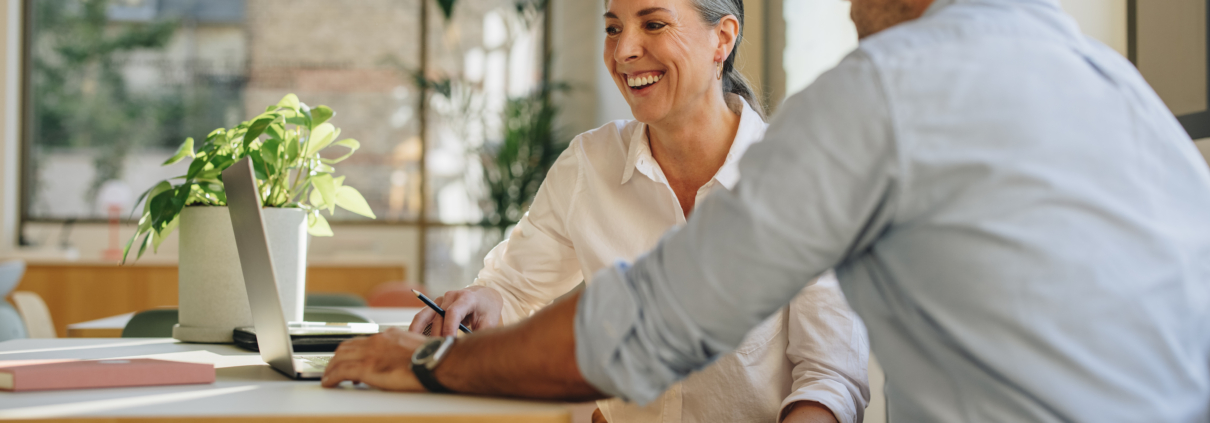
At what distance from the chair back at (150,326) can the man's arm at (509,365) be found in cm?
92

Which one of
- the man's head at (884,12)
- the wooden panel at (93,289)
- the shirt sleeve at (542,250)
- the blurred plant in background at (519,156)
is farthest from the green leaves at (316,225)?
the blurred plant in background at (519,156)

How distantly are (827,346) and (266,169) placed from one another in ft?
3.29

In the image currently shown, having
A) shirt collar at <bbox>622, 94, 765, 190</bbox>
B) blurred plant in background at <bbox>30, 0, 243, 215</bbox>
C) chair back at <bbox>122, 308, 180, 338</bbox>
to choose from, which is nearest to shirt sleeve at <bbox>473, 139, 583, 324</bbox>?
shirt collar at <bbox>622, 94, 765, 190</bbox>

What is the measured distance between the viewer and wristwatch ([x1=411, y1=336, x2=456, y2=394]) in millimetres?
857

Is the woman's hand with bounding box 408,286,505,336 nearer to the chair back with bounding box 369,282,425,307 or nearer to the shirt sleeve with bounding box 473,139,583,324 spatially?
the shirt sleeve with bounding box 473,139,583,324

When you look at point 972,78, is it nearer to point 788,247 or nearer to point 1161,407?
point 788,247

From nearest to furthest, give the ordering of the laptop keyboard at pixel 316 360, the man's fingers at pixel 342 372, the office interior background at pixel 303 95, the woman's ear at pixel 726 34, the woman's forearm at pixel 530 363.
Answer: the woman's forearm at pixel 530 363
the man's fingers at pixel 342 372
the laptop keyboard at pixel 316 360
the woman's ear at pixel 726 34
the office interior background at pixel 303 95

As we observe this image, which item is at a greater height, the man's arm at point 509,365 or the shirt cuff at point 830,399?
the man's arm at point 509,365

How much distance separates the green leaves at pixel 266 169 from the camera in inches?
55.3

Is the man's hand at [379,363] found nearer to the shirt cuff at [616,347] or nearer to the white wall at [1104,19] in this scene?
the shirt cuff at [616,347]

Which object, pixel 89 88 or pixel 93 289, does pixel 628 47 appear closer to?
pixel 93 289

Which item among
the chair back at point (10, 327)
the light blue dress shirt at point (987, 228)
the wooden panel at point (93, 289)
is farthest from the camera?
the wooden panel at point (93, 289)

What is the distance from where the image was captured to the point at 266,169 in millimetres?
1440

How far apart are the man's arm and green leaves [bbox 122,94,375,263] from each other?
0.64 metres
